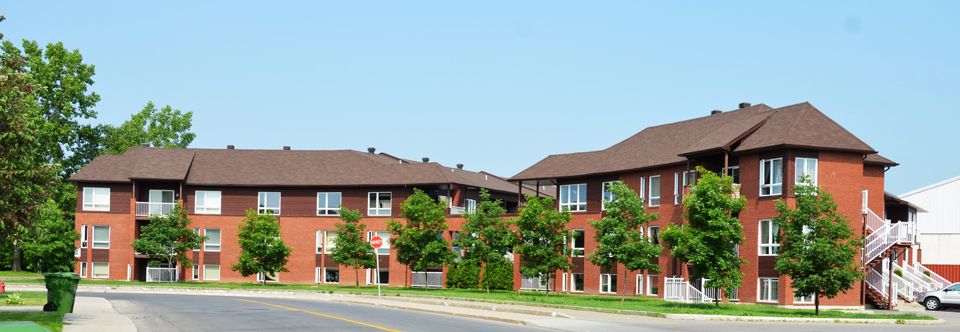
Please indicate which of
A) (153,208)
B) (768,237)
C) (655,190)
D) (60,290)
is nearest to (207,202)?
(153,208)

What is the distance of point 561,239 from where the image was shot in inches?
2122

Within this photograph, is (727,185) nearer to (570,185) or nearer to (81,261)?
(570,185)

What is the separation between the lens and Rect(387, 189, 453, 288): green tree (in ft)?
200

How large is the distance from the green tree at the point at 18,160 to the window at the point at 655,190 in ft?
111

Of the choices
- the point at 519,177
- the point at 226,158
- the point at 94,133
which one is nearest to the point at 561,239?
the point at 519,177

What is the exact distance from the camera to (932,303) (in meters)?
46.8

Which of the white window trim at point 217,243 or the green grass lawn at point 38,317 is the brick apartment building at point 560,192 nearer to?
the white window trim at point 217,243

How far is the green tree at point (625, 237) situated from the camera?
4647 centimetres

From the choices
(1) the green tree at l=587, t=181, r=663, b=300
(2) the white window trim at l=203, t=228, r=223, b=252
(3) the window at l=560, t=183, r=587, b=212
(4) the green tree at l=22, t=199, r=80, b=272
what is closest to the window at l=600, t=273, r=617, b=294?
(3) the window at l=560, t=183, r=587, b=212

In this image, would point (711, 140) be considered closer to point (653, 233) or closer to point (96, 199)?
point (653, 233)

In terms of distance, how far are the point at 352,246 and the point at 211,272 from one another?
44.2ft

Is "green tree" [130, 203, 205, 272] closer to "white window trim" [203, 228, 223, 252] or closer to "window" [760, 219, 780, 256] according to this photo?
"white window trim" [203, 228, 223, 252]

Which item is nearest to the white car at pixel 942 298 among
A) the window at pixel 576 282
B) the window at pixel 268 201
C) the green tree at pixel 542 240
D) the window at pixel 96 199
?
the green tree at pixel 542 240

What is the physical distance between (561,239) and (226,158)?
1241 inches
